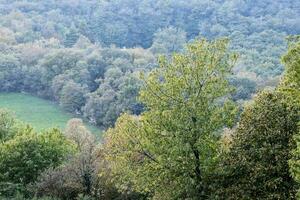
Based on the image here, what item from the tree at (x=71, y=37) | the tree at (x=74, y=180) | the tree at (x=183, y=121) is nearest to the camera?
the tree at (x=183, y=121)

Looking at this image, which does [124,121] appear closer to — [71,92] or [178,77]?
[178,77]

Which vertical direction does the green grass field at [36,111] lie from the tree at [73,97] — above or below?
below

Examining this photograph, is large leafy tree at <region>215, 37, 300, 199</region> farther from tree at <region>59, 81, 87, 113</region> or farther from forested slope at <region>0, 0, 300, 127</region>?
tree at <region>59, 81, 87, 113</region>

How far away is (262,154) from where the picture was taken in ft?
84.7

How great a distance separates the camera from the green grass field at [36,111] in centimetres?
10069

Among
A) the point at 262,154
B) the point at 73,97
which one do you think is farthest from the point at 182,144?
the point at 73,97

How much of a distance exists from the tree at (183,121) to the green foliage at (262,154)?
1077mm

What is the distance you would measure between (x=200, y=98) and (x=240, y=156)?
3.73m

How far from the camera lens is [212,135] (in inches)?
1105

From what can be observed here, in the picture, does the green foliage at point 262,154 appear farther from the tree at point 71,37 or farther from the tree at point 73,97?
the tree at point 71,37

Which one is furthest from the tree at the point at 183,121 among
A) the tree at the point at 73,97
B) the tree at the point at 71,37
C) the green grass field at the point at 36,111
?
the tree at the point at 71,37

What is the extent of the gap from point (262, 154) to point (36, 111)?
8889 centimetres

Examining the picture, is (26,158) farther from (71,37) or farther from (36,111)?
(71,37)

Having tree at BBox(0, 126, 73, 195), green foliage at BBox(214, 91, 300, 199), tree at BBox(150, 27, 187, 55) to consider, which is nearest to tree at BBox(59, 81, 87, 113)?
tree at BBox(150, 27, 187, 55)
